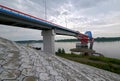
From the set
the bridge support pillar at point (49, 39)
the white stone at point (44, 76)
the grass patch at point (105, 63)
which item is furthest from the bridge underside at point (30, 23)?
the white stone at point (44, 76)

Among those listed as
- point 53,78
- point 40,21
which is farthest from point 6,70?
point 40,21

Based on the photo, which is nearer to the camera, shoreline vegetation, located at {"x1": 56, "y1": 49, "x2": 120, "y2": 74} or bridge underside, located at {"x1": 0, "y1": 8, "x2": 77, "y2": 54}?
bridge underside, located at {"x1": 0, "y1": 8, "x2": 77, "y2": 54}

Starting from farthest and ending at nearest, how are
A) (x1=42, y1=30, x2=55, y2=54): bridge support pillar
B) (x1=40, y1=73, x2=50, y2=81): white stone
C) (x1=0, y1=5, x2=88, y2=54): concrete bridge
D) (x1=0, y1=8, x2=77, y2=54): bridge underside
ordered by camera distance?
(x1=42, y1=30, x2=55, y2=54): bridge support pillar
(x1=0, y1=8, x2=77, y2=54): bridge underside
(x1=0, y1=5, x2=88, y2=54): concrete bridge
(x1=40, y1=73, x2=50, y2=81): white stone

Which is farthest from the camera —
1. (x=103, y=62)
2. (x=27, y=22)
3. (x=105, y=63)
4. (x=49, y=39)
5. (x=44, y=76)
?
(x=49, y=39)

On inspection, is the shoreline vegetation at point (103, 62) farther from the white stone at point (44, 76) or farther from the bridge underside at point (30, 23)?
the white stone at point (44, 76)

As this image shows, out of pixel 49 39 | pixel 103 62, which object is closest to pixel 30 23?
pixel 49 39

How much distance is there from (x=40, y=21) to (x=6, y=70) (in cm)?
1286

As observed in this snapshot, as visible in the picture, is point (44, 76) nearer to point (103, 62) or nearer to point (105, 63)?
point (105, 63)

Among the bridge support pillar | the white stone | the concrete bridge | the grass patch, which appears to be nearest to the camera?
the white stone

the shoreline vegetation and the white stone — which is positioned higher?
the white stone

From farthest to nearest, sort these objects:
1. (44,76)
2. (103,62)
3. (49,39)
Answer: (49,39)
(103,62)
(44,76)

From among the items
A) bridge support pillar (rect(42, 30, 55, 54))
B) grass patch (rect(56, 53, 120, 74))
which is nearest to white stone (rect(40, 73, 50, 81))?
grass patch (rect(56, 53, 120, 74))

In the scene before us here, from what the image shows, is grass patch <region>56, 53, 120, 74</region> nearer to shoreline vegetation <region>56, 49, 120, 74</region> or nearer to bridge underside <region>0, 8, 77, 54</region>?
shoreline vegetation <region>56, 49, 120, 74</region>

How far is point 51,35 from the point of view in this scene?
2078cm
